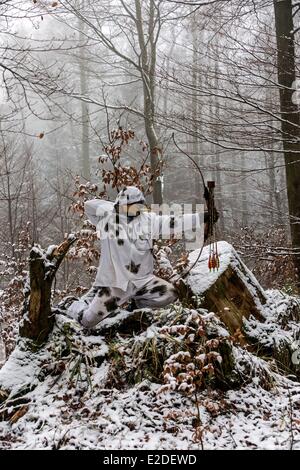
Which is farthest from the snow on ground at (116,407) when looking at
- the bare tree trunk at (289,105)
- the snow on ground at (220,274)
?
the bare tree trunk at (289,105)

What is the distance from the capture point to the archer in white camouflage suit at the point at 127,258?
4402 millimetres

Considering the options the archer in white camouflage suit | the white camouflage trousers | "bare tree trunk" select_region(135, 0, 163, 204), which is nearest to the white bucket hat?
the archer in white camouflage suit

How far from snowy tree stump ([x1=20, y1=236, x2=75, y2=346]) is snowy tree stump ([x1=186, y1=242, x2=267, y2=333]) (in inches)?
61.6

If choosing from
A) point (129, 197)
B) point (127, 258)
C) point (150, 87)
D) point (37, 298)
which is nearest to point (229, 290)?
point (127, 258)

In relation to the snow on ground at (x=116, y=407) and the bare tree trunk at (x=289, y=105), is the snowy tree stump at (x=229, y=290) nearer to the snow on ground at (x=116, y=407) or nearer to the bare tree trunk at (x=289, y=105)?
the snow on ground at (x=116, y=407)

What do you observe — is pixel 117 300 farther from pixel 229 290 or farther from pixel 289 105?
pixel 289 105

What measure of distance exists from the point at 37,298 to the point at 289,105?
420 centimetres

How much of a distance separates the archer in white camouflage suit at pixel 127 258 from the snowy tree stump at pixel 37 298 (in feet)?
1.44

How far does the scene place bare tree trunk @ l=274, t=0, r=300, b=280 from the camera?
545cm

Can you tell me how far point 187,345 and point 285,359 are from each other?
1.18 meters

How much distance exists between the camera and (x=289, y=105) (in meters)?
5.69
